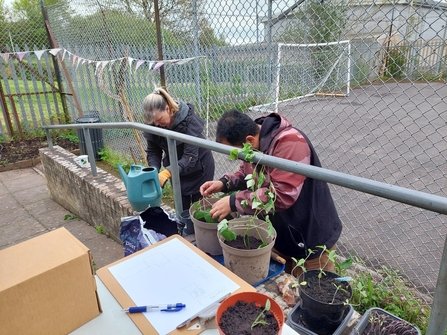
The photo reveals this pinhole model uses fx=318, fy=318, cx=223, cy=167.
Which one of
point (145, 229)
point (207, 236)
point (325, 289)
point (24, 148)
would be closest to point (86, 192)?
point (145, 229)

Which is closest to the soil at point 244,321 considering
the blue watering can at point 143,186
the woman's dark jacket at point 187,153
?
the blue watering can at point 143,186

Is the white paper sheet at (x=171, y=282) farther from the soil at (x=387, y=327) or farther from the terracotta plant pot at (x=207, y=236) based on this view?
the soil at (x=387, y=327)

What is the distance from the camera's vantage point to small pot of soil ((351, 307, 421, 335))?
4.03ft

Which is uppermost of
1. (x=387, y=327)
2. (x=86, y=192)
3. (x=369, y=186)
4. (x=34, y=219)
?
(x=369, y=186)

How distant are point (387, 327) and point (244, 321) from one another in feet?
2.22

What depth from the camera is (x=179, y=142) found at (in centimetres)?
289

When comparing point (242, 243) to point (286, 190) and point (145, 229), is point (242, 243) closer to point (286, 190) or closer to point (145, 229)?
point (286, 190)

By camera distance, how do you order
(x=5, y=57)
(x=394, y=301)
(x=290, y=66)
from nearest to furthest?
(x=394, y=301) < (x=290, y=66) < (x=5, y=57)

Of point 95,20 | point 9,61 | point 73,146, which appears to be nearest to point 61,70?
point 9,61

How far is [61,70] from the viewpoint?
723cm

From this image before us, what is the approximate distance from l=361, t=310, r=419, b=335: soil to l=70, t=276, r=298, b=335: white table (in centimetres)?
47

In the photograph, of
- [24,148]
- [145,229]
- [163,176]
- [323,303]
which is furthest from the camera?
[24,148]

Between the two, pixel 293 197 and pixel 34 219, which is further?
pixel 34 219

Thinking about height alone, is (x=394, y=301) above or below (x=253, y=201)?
below
